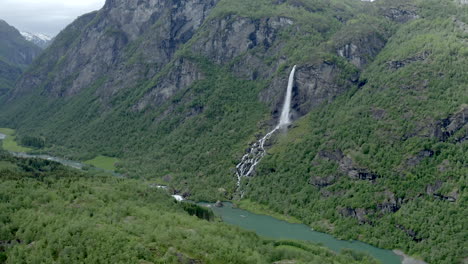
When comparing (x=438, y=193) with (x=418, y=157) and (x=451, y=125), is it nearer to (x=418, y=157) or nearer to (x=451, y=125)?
(x=418, y=157)

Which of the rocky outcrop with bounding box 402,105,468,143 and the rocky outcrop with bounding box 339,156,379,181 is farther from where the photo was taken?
the rocky outcrop with bounding box 339,156,379,181

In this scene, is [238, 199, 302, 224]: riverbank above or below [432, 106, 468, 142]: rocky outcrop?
below

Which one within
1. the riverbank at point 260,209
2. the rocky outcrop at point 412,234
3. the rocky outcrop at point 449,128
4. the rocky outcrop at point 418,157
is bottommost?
the riverbank at point 260,209

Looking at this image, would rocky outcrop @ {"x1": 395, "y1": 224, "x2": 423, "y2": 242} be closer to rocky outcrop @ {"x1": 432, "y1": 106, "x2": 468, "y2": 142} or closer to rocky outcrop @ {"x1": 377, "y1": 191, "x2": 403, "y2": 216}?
rocky outcrop @ {"x1": 377, "y1": 191, "x2": 403, "y2": 216}

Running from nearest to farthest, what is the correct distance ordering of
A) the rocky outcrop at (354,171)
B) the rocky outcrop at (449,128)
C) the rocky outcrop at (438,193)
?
the rocky outcrop at (438,193), the rocky outcrop at (449,128), the rocky outcrop at (354,171)

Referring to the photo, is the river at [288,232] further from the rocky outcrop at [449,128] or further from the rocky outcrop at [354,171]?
the rocky outcrop at [449,128]

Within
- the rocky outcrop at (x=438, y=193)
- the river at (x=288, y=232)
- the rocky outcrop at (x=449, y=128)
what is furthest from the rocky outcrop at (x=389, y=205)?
the rocky outcrop at (x=449, y=128)

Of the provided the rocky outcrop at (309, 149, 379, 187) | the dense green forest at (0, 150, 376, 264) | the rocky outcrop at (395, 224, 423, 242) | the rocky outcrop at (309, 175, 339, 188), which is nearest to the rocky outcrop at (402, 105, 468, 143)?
the rocky outcrop at (309, 149, 379, 187)

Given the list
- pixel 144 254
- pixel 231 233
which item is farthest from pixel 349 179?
pixel 144 254

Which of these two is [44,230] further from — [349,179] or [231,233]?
[349,179]
